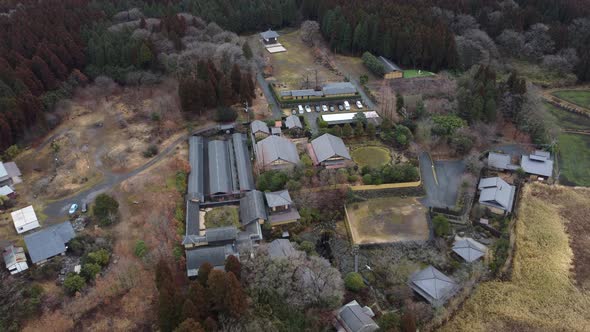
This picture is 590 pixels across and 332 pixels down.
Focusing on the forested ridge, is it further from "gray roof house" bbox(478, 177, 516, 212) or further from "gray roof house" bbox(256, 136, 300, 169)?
"gray roof house" bbox(478, 177, 516, 212)

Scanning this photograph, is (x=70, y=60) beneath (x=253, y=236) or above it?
above

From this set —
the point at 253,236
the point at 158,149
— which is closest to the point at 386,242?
the point at 253,236

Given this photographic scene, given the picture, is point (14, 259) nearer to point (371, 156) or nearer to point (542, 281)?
point (371, 156)

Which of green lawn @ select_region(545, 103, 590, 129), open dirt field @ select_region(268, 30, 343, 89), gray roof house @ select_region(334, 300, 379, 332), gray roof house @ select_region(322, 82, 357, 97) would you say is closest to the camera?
gray roof house @ select_region(334, 300, 379, 332)

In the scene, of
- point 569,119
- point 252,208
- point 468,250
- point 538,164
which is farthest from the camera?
point 569,119

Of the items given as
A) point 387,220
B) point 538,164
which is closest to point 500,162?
point 538,164

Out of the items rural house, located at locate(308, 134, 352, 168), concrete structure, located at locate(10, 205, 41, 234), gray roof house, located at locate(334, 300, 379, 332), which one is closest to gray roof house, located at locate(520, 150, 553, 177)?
rural house, located at locate(308, 134, 352, 168)

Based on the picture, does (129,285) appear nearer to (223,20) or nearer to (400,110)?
(400,110)
